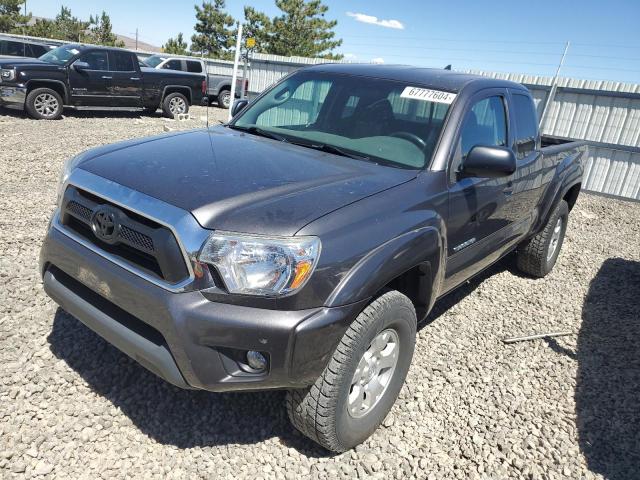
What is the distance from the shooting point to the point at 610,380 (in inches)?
137

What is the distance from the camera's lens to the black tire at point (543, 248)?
480 centimetres

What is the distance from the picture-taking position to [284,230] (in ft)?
6.39

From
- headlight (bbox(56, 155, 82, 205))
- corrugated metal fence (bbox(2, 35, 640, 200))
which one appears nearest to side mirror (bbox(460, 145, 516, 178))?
headlight (bbox(56, 155, 82, 205))

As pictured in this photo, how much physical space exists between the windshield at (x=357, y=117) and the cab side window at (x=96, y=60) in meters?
9.98

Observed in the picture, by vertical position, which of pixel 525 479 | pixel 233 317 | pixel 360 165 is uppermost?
pixel 360 165

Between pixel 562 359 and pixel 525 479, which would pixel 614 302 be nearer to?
pixel 562 359

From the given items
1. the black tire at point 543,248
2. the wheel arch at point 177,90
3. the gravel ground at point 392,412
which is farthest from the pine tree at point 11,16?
the black tire at point 543,248

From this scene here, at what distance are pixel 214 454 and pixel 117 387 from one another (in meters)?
0.74

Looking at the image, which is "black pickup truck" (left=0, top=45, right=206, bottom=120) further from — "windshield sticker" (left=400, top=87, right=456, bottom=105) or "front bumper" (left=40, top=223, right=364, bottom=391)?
"front bumper" (left=40, top=223, right=364, bottom=391)

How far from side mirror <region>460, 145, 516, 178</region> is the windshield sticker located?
465 mm

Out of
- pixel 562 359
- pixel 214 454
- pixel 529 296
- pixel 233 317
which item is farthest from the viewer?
pixel 529 296

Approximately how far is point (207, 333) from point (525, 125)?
3.36 m

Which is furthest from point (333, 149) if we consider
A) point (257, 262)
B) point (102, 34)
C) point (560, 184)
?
point (102, 34)

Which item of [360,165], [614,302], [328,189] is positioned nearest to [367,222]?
[328,189]
